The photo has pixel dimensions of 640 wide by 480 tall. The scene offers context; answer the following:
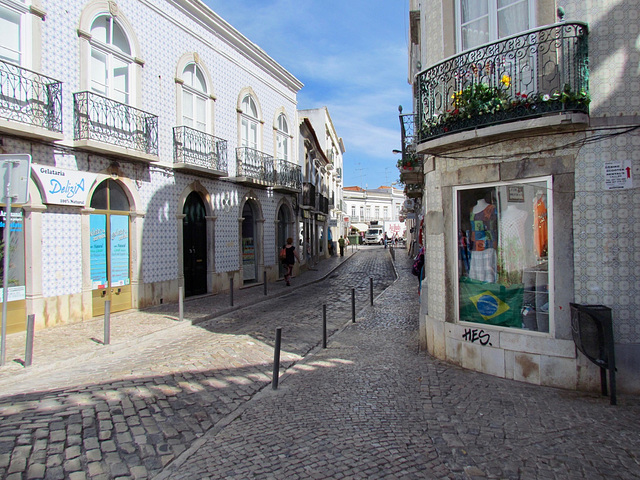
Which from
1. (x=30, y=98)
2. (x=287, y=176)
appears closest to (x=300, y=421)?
(x=30, y=98)

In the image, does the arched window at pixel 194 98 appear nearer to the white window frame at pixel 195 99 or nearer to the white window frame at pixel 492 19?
the white window frame at pixel 195 99

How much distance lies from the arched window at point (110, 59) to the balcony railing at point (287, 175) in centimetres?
838

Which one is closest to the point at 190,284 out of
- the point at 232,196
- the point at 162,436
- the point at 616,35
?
the point at 232,196

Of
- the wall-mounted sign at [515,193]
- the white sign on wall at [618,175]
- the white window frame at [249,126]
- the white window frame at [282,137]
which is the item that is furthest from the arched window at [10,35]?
the white window frame at [282,137]

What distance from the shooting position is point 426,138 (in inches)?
257

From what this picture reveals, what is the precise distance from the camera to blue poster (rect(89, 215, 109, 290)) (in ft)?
33.6

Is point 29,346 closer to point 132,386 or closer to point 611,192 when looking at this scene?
point 132,386

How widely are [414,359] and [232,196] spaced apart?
1093cm

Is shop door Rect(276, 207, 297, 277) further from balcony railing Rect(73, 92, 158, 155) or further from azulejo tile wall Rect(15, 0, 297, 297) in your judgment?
balcony railing Rect(73, 92, 158, 155)

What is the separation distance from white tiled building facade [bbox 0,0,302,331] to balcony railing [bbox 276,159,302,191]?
1105mm

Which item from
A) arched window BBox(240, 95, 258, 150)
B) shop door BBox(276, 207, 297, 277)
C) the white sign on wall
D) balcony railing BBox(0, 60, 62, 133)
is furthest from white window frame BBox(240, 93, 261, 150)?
the white sign on wall

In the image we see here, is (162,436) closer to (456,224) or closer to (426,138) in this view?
(456,224)

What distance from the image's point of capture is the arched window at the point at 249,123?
16.7 metres

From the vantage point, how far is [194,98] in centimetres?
1391
